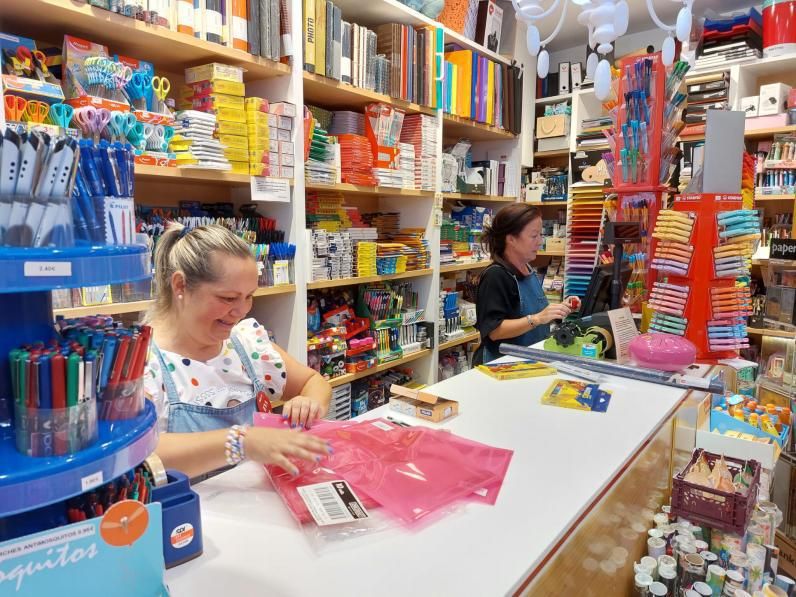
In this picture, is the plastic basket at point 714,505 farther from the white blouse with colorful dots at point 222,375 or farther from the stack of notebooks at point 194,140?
the stack of notebooks at point 194,140

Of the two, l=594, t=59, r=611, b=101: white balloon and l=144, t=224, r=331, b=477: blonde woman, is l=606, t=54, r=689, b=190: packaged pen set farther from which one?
l=144, t=224, r=331, b=477: blonde woman

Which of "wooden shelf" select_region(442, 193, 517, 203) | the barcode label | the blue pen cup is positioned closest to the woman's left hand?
the barcode label

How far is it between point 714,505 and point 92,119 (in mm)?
2168

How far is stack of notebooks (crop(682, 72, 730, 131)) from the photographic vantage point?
3869 millimetres

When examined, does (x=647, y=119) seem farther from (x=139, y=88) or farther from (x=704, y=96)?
(x=139, y=88)

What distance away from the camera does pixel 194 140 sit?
2230 mm

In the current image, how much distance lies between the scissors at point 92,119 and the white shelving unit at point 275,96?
8.1 inches

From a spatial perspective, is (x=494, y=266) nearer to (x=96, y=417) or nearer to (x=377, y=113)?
(x=377, y=113)

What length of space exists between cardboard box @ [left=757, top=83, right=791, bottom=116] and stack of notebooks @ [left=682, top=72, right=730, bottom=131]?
0.21m

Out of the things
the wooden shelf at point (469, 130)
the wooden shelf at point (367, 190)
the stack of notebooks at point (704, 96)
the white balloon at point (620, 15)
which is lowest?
the wooden shelf at point (367, 190)

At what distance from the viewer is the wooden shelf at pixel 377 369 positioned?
10.1ft

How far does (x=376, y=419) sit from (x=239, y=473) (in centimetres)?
37

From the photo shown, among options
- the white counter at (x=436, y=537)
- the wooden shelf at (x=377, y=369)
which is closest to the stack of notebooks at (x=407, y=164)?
the wooden shelf at (x=377, y=369)

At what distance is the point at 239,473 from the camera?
1.16m
